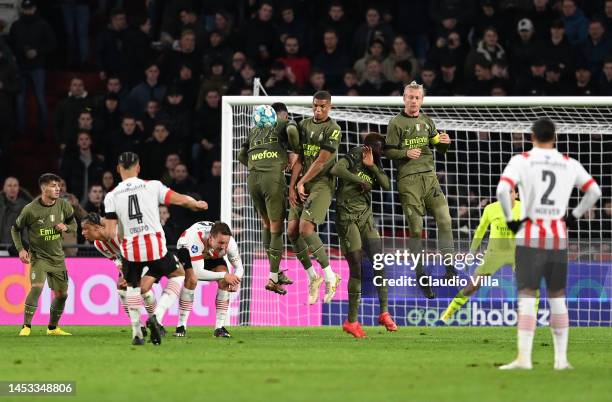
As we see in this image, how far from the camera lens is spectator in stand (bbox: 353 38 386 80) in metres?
21.8

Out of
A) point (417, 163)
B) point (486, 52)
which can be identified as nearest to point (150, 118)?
point (486, 52)

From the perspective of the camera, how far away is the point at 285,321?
61.2 ft

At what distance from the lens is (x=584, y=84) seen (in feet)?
67.4

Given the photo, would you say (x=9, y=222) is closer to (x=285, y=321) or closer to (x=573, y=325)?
(x=285, y=321)

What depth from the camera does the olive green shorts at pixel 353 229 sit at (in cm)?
1520

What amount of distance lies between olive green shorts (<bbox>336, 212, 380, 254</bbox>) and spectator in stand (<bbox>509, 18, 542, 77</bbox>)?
670 centimetres

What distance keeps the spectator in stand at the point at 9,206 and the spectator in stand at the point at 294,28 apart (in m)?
5.60

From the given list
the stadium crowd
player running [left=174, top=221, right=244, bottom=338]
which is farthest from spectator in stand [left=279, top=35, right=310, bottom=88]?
player running [left=174, top=221, right=244, bottom=338]

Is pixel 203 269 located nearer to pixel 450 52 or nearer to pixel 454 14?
pixel 450 52

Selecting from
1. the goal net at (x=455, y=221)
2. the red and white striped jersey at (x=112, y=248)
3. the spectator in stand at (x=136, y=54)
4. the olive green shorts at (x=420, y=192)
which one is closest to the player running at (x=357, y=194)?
the olive green shorts at (x=420, y=192)

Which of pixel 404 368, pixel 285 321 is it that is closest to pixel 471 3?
pixel 285 321

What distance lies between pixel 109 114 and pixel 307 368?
12.5 metres

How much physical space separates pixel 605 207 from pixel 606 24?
4.33 m

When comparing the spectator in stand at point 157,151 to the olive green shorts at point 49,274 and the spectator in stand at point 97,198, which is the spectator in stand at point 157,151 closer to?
the spectator in stand at point 97,198
